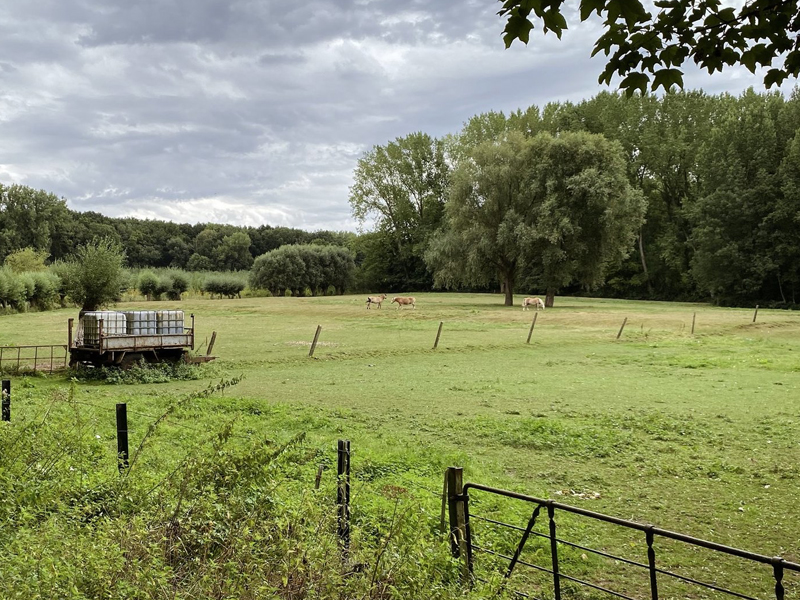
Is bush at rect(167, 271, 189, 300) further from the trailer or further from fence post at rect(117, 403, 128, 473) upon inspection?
fence post at rect(117, 403, 128, 473)

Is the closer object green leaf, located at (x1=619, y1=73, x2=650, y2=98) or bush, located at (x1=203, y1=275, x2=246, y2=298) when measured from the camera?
green leaf, located at (x1=619, y1=73, x2=650, y2=98)

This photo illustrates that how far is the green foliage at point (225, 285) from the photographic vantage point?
88250 mm

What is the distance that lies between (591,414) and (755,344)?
1919 cm

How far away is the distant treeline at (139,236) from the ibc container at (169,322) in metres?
72.3

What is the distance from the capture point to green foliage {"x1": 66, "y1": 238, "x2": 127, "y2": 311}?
47.8 metres

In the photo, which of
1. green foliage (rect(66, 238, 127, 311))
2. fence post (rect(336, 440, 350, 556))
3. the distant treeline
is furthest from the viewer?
the distant treeline

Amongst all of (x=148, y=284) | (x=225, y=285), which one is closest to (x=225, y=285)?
(x=225, y=285)

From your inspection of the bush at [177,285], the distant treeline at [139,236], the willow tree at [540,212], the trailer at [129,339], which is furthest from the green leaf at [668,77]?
the distant treeline at [139,236]

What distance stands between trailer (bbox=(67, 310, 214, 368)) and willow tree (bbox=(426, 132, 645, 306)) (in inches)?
1420

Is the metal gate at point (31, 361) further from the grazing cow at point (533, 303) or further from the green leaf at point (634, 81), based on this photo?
the grazing cow at point (533, 303)

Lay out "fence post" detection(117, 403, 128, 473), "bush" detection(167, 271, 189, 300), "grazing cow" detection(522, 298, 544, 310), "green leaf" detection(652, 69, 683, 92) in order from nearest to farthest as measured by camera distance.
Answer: "green leaf" detection(652, 69, 683, 92) → "fence post" detection(117, 403, 128, 473) → "grazing cow" detection(522, 298, 544, 310) → "bush" detection(167, 271, 189, 300)

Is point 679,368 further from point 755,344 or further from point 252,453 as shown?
point 252,453

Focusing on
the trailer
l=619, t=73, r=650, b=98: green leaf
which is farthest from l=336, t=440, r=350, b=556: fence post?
the trailer

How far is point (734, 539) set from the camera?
23.6 ft
